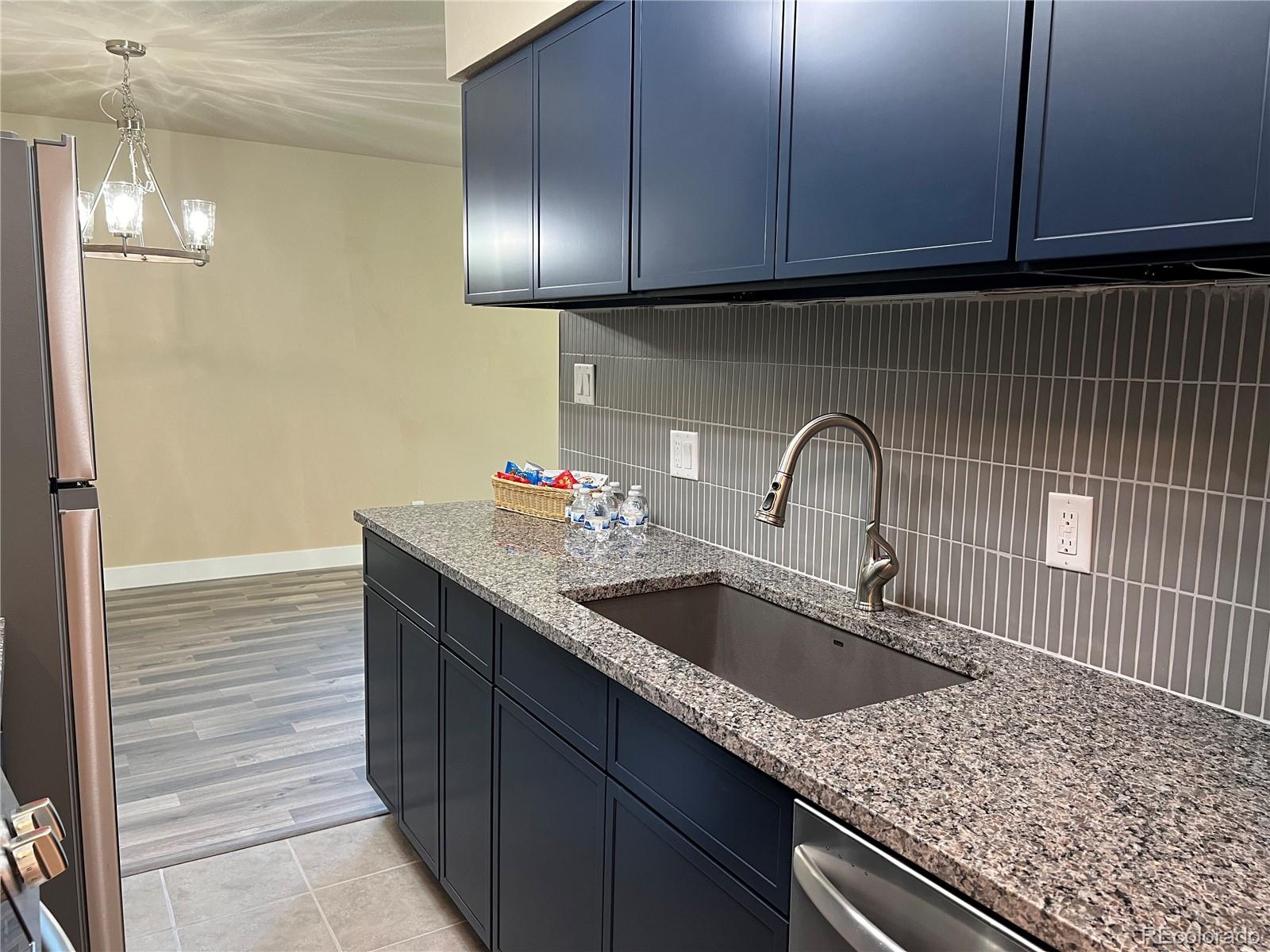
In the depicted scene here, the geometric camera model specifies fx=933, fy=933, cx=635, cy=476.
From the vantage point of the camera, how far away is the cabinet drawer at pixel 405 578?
226 centimetres

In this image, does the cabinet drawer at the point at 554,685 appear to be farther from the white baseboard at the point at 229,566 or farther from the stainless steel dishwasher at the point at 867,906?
the white baseboard at the point at 229,566

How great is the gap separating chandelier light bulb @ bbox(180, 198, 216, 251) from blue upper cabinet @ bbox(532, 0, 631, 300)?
1.86m

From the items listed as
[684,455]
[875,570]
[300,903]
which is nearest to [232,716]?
[300,903]

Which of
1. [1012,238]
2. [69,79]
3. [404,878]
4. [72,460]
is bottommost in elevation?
[404,878]

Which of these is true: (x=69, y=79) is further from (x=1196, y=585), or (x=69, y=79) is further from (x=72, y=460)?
(x=1196, y=585)

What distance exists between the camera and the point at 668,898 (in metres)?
1.40

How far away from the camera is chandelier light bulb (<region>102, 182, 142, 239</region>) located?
338cm

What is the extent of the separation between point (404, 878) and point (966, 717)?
1778 mm

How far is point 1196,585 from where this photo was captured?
1321 millimetres

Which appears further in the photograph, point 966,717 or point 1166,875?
point 966,717

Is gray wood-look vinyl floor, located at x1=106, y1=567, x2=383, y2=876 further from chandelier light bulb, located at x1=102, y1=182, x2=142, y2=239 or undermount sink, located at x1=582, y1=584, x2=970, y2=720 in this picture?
chandelier light bulb, located at x1=102, y1=182, x2=142, y2=239

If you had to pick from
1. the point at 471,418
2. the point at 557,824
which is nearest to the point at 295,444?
the point at 471,418

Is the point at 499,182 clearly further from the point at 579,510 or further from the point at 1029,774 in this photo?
the point at 1029,774

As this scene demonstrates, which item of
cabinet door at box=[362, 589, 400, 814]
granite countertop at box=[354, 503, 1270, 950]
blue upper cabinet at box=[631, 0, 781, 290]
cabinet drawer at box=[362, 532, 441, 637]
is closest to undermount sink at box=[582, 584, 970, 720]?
granite countertop at box=[354, 503, 1270, 950]
